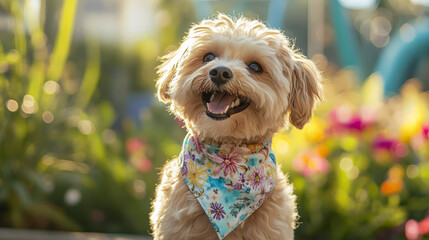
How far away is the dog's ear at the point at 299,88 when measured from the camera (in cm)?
258

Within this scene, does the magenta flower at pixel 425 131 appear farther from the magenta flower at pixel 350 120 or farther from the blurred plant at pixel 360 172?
the magenta flower at pixel 350 120

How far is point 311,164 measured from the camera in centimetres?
446

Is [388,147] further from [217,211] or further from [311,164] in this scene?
[217,211]

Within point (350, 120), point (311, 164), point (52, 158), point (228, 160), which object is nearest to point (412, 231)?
point (311, 164)

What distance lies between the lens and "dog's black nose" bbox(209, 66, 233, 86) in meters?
2.29

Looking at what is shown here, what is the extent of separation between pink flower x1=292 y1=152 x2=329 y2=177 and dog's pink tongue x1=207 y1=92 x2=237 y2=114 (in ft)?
7.29

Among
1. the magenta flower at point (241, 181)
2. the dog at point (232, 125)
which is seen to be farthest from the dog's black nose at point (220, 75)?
the magenta flower at point (241, 181)

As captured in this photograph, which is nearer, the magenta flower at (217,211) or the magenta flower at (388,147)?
the magenta flower at (217,211)

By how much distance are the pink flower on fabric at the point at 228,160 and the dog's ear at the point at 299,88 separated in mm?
333

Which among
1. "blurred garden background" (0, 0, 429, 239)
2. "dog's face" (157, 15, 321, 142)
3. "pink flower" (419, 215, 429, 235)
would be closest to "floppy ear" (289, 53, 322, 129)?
"dog's face" (157, 15, 321, 142)

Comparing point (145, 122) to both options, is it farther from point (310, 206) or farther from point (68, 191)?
point (310, 206)

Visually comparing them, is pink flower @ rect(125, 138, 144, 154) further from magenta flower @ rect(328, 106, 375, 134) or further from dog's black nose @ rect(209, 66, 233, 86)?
dog's black nose @ rect(209, 66, 233, 86)

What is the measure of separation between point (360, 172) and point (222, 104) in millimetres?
2758

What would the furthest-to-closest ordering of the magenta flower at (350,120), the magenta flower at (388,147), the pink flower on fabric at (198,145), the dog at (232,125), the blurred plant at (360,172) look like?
1. the magenta flower at (350,120)
2. the magenta flower at (388,147)
3. the blurred plant at (360,172)
4. the pink flower on fabric at (198,145)
5. the dog at (232,125)
